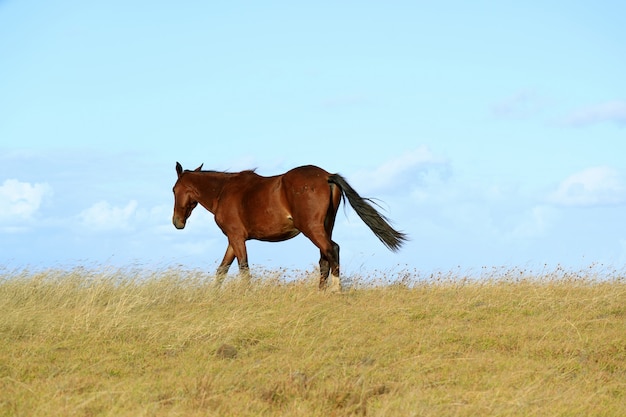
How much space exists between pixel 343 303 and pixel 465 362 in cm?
338

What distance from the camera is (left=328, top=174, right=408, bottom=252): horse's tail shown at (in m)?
12.6

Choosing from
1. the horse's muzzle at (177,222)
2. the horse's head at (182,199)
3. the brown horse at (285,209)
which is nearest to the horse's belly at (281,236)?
the brown horse at (285,209)

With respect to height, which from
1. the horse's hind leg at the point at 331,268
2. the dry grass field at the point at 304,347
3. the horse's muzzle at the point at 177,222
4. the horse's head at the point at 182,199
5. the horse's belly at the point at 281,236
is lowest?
the dry grass field at the point at 304,347

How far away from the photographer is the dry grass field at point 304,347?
21.7 feet

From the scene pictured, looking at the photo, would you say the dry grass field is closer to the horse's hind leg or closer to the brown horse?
the horse's hind leg

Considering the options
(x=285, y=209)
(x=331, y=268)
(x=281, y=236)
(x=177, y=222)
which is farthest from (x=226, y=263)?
(x=331, y=268)

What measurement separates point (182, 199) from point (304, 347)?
272 inches

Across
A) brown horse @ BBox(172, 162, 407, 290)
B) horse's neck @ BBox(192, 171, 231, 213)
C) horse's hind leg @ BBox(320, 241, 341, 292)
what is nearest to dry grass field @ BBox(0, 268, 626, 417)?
horse's hind leg @ BBox(320, 241, 341, 292)

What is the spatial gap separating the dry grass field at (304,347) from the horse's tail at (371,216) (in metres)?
0.83

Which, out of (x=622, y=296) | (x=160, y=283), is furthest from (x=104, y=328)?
(x=622, y=296)

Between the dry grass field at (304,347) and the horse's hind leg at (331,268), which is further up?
the horse's hind leg at (331,268)

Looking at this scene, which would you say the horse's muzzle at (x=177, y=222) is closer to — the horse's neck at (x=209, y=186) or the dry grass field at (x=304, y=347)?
the horse's neck at (x=209, y=186)

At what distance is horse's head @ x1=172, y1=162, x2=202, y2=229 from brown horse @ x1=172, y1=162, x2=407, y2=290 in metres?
0.36

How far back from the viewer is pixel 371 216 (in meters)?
12.9
